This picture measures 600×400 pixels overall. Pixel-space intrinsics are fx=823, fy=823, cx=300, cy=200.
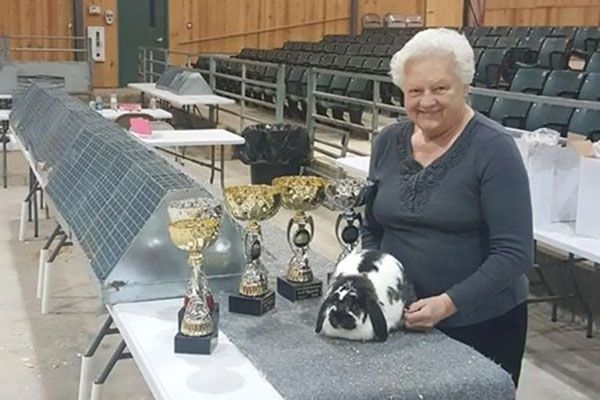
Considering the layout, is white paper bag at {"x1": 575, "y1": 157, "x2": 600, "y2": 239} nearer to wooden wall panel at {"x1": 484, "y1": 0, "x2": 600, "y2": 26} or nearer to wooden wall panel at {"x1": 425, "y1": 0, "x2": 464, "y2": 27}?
wooden wall panel at {"x1": 484, "y1": 0, "x2": 600, "y2": 26}

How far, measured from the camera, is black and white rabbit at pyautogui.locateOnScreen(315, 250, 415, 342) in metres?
1.52

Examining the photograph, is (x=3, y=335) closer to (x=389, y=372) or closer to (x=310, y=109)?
(x=389, y=372)

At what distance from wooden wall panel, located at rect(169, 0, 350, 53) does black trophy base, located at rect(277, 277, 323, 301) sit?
469 inches

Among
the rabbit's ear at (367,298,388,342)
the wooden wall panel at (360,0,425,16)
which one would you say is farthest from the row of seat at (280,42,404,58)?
the rabbit's ear at (367,298,388,342)

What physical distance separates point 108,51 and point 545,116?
8.80 metres

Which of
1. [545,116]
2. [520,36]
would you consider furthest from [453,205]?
[520,36]

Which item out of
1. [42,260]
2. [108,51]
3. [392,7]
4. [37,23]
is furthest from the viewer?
[392,7]

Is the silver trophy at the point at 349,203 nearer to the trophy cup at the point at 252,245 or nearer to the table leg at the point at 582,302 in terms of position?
the trophy cup at the point at 252,245

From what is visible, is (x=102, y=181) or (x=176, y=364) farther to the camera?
(x=102, y=181)

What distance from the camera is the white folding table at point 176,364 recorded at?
4.54 feet

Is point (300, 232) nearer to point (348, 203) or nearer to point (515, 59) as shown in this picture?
point (348, 203)

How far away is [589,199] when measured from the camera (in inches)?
110

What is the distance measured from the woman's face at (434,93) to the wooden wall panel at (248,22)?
12026 millimetres

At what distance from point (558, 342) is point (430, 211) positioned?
206cm
